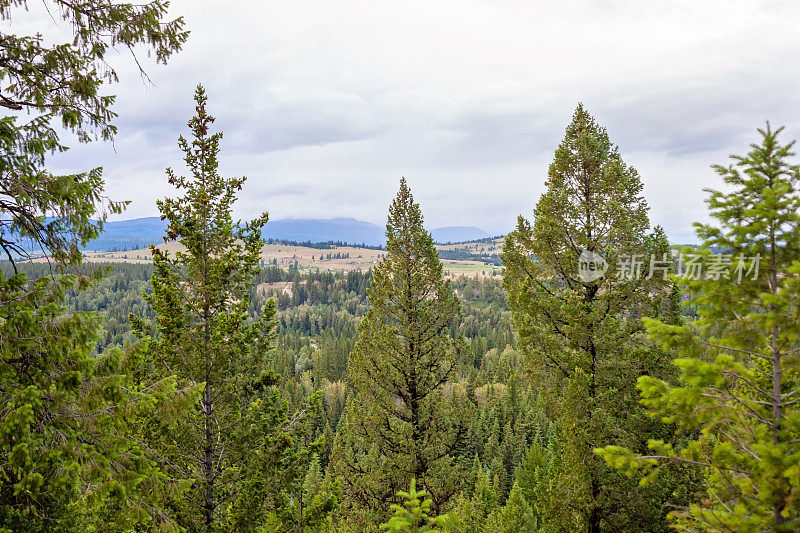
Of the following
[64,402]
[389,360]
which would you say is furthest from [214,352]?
[389,360]

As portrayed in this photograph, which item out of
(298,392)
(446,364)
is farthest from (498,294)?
(446,364)

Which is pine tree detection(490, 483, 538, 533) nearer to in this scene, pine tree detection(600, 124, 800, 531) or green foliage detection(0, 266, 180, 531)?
pine tree detection(600, 124, 800, 531)

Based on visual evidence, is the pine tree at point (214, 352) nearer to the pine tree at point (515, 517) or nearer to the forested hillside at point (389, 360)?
the forested hillside at point (389, 360)

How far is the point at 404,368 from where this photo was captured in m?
12.7

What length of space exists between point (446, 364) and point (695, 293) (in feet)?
27.9

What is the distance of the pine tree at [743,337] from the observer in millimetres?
4445

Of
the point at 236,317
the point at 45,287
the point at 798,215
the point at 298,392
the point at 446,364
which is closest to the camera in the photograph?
the point at 798,215

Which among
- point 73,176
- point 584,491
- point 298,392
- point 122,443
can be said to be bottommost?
point 298,392

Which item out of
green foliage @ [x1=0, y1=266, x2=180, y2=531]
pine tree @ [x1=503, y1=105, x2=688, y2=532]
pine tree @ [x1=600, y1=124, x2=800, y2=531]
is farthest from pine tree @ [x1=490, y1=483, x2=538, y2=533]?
green foliage @ [x1=0, y1=266, x2=180, y2=531]

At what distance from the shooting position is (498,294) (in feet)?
606

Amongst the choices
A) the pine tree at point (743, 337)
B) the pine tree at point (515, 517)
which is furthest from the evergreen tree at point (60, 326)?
the pine tree at point (515, 517)

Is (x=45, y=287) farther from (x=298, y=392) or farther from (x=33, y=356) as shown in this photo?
(x=298, y=392)

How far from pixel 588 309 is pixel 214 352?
28.8ft

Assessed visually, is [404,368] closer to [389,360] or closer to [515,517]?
[389,360]
